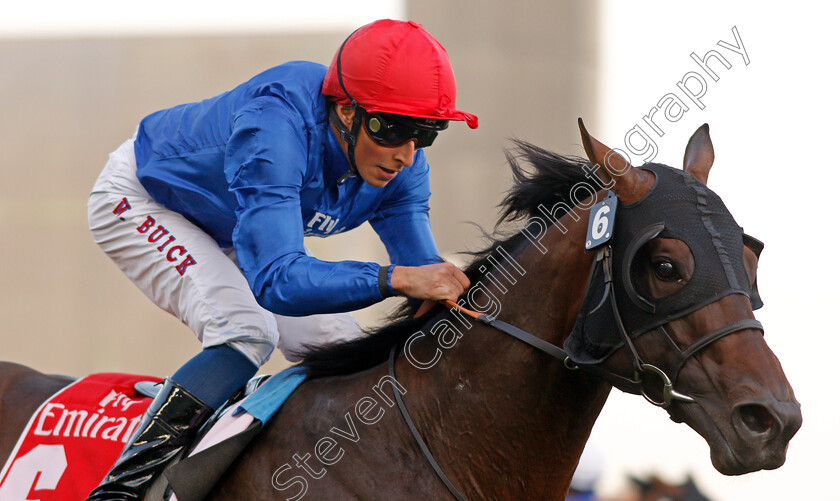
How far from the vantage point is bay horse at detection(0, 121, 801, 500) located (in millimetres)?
1479

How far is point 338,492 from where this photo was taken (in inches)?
67.9

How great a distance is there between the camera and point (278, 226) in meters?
1.82

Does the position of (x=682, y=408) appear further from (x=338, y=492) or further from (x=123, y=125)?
(x=123, y=125)

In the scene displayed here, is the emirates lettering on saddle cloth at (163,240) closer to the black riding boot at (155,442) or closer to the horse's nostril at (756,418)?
the black riding boot at (155,442)

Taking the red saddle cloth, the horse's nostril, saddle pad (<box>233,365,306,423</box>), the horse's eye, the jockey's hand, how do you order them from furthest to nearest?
the red saddle cloth < saddle pad (<box>233,365,306,423</box>) < the jockey's hand < the horse's eye < the horse's nostril

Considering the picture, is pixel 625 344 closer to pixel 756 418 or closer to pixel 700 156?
pixel 756 418

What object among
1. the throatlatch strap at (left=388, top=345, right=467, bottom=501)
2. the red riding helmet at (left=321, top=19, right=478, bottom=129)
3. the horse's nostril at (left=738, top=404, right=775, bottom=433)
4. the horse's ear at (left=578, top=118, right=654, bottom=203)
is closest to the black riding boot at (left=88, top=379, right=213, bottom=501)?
the throatlatch strap at (left=388, top=345, right=467, bottom=501)

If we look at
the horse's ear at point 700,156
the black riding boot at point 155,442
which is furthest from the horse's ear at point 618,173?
the black riding boot at point 155,442

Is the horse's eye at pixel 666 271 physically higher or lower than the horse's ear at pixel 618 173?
lower

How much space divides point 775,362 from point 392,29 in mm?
1221

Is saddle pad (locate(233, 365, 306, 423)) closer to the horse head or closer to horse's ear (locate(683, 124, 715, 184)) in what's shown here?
the horse head

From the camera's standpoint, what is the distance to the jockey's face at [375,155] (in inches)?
79.3

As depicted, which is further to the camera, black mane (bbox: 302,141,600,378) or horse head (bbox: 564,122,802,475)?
black mane (bbox: 302,141,600,378)

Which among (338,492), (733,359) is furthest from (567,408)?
(338,492)
